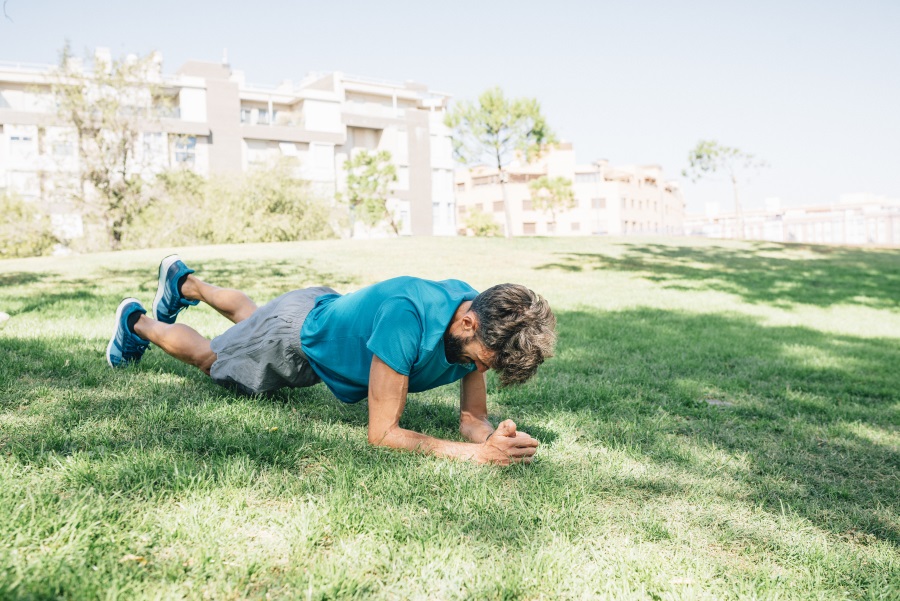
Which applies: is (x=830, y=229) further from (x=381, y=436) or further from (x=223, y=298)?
(x=381, y=436)

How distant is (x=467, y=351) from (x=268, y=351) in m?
1.12

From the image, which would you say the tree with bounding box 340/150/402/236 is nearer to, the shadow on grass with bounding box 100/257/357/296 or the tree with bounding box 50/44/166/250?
the tree with bounding box 50/44/166/250

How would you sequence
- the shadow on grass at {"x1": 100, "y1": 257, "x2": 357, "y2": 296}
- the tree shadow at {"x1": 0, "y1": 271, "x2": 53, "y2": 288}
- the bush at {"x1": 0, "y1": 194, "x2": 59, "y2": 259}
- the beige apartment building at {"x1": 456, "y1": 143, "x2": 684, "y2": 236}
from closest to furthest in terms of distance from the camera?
the tree shadow at {"x1": 0, "y1": 271, "x2": 53, "y2": 288}
the shadow on grass at {"x1": 100, "y1": 257, "x2": 357, "y2": 296}
the bush at {"x1": 0, "y1": 194, "x2": 59, "y2": 259}
the beige apartment building at {"x1": 456, "y1": 143, "x2": 684, "y2": 236}

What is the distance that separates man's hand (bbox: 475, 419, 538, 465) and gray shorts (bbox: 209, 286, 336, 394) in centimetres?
107

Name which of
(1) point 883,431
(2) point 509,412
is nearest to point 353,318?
(2) point 509,412

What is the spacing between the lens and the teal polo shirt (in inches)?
106

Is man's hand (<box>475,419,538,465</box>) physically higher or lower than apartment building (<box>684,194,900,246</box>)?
lower

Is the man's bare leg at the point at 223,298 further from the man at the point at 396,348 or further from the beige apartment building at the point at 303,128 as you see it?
the beige apartment building at the point at 303,128

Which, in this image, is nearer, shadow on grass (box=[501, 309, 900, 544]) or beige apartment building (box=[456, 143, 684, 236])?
shadow on grass (box=[501, 309, 900, 544])

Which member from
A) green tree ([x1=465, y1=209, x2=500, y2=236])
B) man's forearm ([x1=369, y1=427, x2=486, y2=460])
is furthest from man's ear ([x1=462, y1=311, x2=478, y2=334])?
green tree ([x1=465, y1=209, x2=500, y2=236])

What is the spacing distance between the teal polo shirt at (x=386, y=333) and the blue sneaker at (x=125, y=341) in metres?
1.39

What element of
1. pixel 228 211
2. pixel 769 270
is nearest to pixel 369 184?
pixel 228 211

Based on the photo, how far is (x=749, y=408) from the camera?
14.2 ft

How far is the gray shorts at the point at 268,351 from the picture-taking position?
10.8 ft
